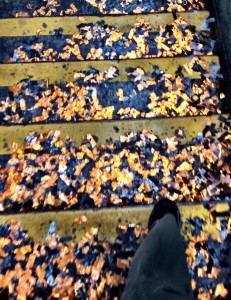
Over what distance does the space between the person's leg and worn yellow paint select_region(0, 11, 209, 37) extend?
2117 mm

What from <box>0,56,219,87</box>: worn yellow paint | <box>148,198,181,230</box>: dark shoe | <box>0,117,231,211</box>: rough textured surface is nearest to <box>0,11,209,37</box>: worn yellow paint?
<box>0,56,219,87</box>: worn yellow paint

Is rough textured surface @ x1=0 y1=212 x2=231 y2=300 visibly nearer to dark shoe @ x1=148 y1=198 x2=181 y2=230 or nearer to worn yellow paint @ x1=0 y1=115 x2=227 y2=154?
dark shoe @ x1=148 y1=198 x2=181 y2=230

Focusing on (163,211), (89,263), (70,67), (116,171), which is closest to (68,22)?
(70,67)

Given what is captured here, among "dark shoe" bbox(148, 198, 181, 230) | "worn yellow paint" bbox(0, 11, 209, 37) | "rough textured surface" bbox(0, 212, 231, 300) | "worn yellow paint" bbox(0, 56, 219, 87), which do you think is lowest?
"rough textured surface" bbox(0, 212, 231, 300)

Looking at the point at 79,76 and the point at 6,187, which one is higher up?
the point at 79,76

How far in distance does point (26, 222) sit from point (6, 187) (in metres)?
0.37

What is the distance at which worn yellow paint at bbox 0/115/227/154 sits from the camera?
2678mm

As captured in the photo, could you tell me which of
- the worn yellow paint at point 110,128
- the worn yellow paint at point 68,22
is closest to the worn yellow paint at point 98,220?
the worn yellow paint at point 110,128

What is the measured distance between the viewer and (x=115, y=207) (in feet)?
7.74

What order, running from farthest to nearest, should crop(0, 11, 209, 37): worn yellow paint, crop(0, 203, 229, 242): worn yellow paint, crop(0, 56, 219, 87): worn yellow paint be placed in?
crop(0, 11, 209, 37): worn yellow paint → crop(0, 56, 219, 87): worn yellow paint → crop(0, 203, 229, 242): worn yellow paint

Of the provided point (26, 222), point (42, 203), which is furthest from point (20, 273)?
point (42, 203)

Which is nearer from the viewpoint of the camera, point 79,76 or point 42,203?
point 42,203

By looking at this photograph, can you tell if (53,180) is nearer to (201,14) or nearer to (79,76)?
(79,76)

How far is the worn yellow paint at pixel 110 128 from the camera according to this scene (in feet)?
8.79
